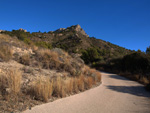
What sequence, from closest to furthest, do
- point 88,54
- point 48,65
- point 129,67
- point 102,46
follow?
point 48,65
point 129,67
point 88,54
point 102,46

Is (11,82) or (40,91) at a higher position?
(11,82)

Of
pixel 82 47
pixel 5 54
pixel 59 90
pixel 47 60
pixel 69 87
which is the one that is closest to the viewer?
pixel 59 90

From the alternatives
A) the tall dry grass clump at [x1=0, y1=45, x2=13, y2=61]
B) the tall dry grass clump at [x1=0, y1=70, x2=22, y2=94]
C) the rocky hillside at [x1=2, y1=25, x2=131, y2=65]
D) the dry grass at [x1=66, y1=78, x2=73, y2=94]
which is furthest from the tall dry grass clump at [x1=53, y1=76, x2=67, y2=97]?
the rocky hillside at [x1=2, y1=25, x2=131, y2=65]

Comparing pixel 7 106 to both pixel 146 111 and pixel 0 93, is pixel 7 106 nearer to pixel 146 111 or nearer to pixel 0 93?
pixel 0 93

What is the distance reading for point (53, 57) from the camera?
7320 mm

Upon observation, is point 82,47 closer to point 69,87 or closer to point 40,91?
point 69,87

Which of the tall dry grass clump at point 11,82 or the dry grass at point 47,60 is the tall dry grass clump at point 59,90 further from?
the dry grass at point 47,60

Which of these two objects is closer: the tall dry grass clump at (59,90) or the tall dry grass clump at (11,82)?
the tall dry grass clump at (11,82)

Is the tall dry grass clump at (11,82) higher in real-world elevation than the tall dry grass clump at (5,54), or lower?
lower

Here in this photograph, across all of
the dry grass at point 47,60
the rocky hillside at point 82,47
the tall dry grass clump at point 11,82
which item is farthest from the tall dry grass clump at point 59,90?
the rocky hillside at point 82,47

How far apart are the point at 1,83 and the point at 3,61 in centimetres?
279

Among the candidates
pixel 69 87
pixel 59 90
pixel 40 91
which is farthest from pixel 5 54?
pixel 69 87

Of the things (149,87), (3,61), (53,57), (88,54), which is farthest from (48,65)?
(88,54)

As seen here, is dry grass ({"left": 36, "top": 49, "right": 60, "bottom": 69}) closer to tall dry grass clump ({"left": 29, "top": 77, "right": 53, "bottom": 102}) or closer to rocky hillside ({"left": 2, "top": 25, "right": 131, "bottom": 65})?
tall dry grass clump ({"left": 29, "top": 77, "right": 53, "bottom": 102})
